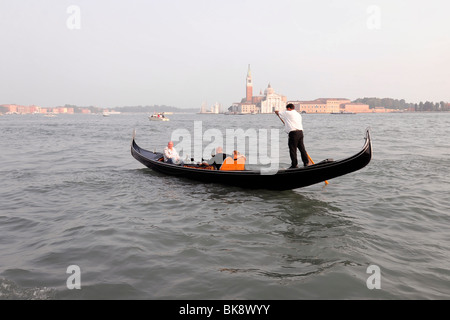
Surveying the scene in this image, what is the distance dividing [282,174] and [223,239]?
2539mm

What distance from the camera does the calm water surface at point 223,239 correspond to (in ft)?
10.9

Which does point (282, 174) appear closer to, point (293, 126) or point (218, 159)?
point (293, 126)

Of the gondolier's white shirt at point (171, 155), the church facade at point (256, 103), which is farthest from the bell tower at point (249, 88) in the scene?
the gondolier's white shirt at point (171, 155)

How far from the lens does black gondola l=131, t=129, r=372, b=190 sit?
5.77 m

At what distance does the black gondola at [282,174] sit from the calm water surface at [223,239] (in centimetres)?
25

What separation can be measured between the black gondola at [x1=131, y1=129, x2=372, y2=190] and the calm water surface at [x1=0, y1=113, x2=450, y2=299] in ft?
0.81

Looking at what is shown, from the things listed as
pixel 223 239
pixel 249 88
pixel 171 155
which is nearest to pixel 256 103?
pixel 249 88

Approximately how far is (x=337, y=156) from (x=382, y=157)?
1.78m

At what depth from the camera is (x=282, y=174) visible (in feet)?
22.0

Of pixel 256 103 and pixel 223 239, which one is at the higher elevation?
pixel 256 103

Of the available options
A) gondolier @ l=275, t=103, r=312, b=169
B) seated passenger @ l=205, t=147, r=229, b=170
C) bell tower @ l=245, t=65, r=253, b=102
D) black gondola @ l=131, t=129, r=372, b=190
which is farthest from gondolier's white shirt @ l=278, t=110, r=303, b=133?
bell tower @ l=245, t=65, r=253, b=102

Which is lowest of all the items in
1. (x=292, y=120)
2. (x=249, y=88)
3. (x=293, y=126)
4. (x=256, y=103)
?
(x=293, y=126)

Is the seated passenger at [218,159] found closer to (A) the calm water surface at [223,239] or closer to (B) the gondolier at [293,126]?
(A) the calm water surface at [223,239]
